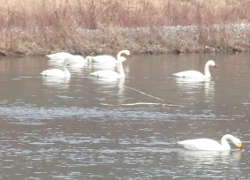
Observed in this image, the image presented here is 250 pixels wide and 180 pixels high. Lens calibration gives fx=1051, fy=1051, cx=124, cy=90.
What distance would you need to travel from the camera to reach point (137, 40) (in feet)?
Result: 111

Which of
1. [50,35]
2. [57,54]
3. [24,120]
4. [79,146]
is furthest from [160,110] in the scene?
[50,35]

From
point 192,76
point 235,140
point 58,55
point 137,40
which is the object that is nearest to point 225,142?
point 235,140

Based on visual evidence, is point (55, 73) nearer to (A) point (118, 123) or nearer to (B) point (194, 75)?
(B) point (194, 75)

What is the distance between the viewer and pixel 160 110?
21000mm

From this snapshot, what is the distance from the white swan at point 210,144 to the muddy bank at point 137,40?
15.8 m

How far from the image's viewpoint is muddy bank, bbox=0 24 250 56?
32719 millimetres

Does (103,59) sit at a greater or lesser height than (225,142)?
greater

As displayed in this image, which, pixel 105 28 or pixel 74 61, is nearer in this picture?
pixel 74 61

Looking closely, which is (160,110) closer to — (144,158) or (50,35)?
(144,158)

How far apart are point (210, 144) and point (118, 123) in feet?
9.27

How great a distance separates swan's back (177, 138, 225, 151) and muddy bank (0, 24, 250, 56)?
1583cm

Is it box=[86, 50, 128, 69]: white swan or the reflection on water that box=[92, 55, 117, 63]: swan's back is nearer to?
box=[86, 50, 128, 69]: white swan

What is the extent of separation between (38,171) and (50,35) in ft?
59.3

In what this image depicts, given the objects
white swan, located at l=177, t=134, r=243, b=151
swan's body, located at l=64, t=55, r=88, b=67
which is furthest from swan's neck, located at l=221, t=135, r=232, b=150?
swan's body, located at l=64, t=55, r=88, b=67
